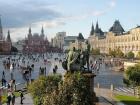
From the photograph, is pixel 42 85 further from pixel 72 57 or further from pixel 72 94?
pixel 72 94

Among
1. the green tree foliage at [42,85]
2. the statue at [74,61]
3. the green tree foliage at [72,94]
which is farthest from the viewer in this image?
the statue at [74,61]

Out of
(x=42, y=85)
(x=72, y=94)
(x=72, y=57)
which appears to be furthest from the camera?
(x=72, y=57)

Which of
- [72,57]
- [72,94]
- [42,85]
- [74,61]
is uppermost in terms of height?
[72,57]

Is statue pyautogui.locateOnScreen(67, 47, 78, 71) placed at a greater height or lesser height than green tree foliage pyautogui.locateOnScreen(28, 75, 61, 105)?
greater

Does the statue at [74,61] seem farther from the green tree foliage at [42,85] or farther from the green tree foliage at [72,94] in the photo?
the green tree foliage at [72,94]

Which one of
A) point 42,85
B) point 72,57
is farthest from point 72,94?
point 72,57

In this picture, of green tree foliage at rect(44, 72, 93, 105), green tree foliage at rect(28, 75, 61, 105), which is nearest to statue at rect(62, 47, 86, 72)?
green tree foliage at rect(28, 75, 61, 105)

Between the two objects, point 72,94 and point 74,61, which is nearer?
point 72,94

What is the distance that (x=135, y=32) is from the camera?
532ft

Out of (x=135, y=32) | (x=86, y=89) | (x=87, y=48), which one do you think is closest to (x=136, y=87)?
(x=87, y=48)

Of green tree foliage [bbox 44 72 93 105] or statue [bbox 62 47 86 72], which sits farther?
statue [bbox 62 47 86 72]

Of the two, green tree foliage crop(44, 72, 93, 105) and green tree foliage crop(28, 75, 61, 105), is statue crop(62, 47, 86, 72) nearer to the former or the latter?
green tree foliage crop(28, 75, 61, 105)

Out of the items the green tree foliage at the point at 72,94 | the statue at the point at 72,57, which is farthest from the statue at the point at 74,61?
the green tree foliage at the point at 72,94

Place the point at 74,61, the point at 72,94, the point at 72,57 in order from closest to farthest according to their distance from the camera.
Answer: the point at 72,94
the point at 74,61
the point at 72,57
